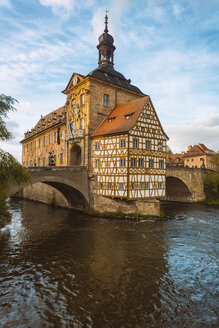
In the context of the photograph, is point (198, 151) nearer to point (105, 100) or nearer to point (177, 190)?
point (177, 190)

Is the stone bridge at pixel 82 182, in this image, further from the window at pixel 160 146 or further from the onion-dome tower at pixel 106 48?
the onion-dome tower at pixel 106 48

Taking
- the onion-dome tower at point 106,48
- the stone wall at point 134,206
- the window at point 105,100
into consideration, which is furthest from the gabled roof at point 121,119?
the onion-dome tower at point 106,48

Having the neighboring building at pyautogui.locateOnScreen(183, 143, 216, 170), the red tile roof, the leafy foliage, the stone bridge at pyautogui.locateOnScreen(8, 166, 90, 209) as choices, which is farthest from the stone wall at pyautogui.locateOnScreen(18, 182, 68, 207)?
the red tile roof

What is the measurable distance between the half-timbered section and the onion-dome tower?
9.98 metres

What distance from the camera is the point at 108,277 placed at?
30.4ft

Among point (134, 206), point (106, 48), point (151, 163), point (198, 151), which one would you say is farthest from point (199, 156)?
point (134, 206)

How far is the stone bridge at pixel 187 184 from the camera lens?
31739 millimetres

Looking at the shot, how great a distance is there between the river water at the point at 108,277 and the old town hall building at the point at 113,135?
496 centimetres

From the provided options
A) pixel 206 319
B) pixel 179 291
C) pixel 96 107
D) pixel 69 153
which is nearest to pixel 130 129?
pixel 96 107

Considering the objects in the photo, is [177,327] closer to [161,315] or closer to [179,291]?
[161,315]

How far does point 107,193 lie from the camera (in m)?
20.7

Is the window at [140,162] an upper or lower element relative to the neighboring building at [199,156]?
lower

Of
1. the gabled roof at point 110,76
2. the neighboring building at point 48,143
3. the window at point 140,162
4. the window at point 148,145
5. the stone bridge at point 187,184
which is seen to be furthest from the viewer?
the stone bridge at point 187,184

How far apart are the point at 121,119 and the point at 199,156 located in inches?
1694
